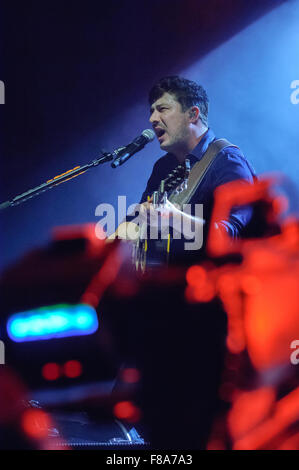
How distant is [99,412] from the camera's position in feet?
4.96

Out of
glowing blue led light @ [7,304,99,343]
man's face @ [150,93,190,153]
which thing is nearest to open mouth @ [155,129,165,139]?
man's face @ [150,93,190,153]

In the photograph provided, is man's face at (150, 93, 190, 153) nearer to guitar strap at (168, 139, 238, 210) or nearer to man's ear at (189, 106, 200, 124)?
man's ear at (189, 106, 200, 124)

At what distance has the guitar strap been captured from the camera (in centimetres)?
161

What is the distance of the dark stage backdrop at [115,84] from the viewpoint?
182 centimetres

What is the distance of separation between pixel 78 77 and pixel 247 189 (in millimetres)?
862

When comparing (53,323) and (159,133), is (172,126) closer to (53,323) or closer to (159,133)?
(159,133)

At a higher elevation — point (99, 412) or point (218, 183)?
point (218, 183)

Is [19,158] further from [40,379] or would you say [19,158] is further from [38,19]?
[40,379]

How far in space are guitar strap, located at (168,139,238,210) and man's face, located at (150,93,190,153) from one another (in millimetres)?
116

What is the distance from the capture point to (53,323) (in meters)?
1.68

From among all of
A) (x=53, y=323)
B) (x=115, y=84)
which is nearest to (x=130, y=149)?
(x=115, y=84)

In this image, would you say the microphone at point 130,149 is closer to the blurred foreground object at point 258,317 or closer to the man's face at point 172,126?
the man's face at point 172,126

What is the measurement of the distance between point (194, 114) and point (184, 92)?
102 millimetres
